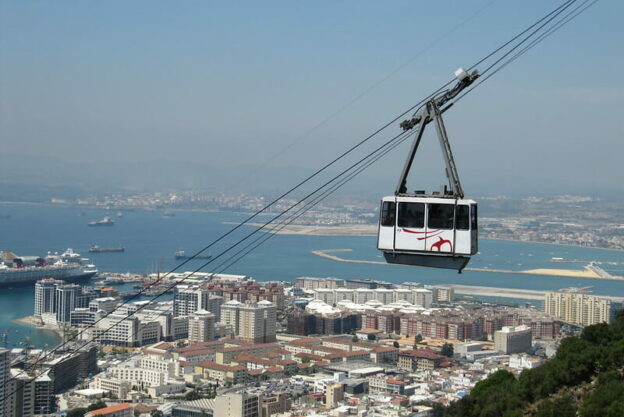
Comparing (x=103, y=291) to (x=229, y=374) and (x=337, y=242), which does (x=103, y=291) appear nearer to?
(x=229, y=374)

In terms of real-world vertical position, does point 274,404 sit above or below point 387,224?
below

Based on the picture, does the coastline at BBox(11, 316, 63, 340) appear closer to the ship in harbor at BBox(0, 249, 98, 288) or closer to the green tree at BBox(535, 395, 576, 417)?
the ship in harbor at BBox(0, 249, 98, 288)

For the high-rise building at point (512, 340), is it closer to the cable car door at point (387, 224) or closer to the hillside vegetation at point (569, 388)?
the hillside vegetation at point (569, 388)

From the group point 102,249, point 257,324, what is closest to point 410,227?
point 257,324

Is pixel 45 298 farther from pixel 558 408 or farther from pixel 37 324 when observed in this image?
pixel 558 408

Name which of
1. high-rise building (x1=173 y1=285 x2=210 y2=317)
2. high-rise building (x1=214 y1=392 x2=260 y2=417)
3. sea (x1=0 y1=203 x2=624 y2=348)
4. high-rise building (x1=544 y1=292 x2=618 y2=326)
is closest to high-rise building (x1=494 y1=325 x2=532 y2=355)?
high-rise building (x1=544 y1=292 x2=618 y2=326)

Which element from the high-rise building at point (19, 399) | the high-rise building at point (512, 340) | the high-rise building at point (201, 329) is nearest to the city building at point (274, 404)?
the high-rise building at point (19, 399)
